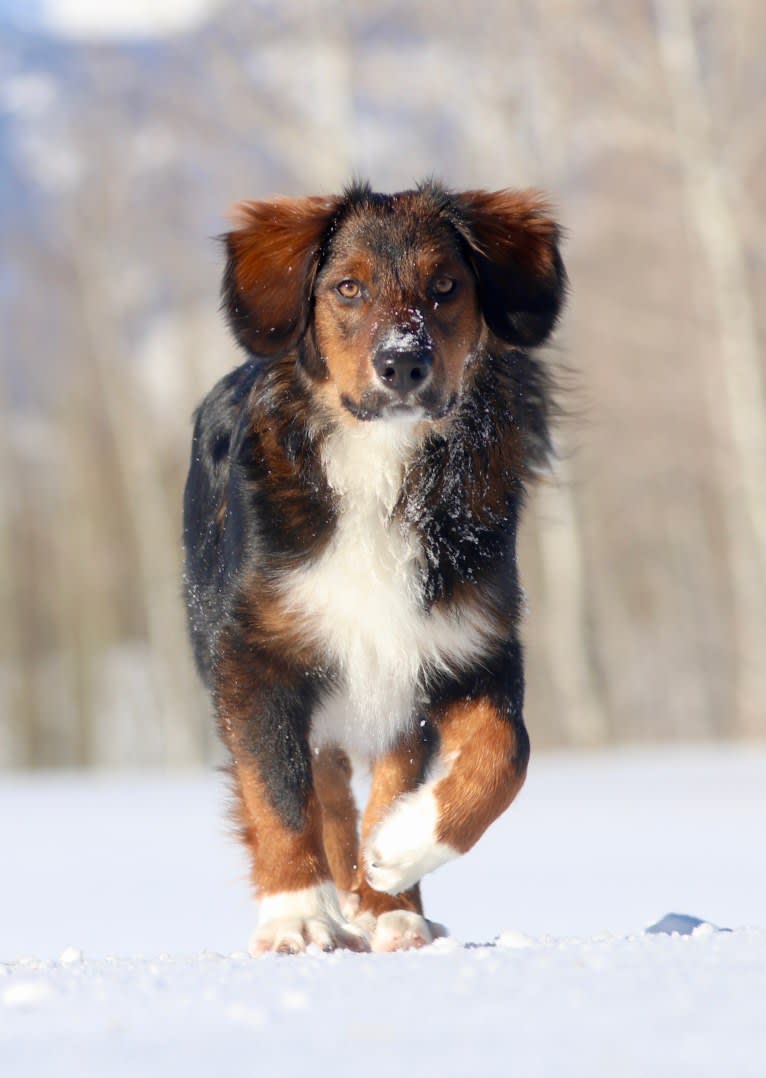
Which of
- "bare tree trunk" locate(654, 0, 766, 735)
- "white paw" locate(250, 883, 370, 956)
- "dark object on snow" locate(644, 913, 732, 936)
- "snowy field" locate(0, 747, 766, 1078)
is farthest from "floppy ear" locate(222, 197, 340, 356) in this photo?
"bare tree trunk" locate(654, 0, 766, 735)

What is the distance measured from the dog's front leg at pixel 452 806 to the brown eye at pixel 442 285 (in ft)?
3.61

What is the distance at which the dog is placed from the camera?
412cm

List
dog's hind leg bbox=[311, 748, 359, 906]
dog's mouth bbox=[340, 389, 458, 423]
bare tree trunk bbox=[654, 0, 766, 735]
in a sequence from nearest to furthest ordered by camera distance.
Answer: dog's mouth bbox=[340, 389, 458, 423] < dog's hind leg bbox=[311, 748, 359, 906] < bare tree trunk bbox=[654, 0, 766, 735]

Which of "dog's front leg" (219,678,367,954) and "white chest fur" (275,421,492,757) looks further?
"white chest fur" (275,421,492,757)

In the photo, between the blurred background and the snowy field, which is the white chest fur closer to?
the snowy field

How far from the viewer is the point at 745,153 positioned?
16.3m

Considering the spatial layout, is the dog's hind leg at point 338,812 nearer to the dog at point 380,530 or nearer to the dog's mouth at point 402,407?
the dog at point 380,530

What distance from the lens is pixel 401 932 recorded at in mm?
4242

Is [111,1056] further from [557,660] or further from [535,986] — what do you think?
[557,660]

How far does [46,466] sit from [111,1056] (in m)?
26.7

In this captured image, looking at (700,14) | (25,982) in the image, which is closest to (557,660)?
(700,14)

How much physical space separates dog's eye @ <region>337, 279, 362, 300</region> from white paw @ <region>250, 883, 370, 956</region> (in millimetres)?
1509

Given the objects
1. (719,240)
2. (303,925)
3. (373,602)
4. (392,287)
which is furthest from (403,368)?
(719,240)

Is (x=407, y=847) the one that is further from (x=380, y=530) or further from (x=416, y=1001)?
(x=416, y=1001)
